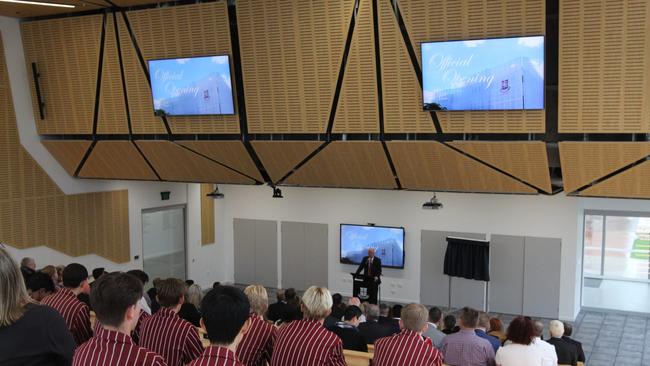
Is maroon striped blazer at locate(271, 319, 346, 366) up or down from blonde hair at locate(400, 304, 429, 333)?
down

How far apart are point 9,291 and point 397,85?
271 inches

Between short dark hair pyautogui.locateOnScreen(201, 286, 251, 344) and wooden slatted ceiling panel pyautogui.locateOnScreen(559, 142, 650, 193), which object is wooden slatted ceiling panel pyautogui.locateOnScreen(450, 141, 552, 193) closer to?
wooden slatted ceiling panel pyautogui.locateOnScreen(559, 142, 650, 193)

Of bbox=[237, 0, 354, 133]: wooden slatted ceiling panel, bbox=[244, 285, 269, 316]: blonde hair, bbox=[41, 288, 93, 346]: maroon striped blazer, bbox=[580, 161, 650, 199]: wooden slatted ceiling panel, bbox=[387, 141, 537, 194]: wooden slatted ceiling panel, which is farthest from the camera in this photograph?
bbox=[387, 141, 537, 194]: wooden slatted ceiling panel

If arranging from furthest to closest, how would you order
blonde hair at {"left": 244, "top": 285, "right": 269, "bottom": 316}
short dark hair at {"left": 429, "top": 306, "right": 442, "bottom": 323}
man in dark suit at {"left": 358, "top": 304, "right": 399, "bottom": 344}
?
short dark hair at {"left": 429, "top": 306, "right": 442, "bottom": 323} → man in dark suit at {"left": 358, "top": 304, "right": 399, "bottom": 344} → blonde hair at {"left": 244, "top": 285, "right": 269, "bottom": 316}

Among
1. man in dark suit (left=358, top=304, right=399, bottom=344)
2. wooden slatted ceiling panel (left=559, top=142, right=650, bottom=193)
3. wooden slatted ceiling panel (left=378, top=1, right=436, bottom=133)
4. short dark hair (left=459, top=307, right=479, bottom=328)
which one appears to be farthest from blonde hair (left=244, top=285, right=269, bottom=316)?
wooden slatted ceiling panel (left=559, top=142, right=650, bottom=193)

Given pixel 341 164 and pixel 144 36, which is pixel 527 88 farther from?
pixel 144 36

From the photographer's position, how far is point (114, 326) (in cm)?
268

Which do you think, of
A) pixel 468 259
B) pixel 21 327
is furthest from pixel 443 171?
pixel 21 327

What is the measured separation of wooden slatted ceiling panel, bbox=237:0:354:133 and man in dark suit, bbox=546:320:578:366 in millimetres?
4438

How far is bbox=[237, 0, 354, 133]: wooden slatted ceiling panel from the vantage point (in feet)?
28.3

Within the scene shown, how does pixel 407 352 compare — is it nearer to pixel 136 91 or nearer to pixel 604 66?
pixel 604 66

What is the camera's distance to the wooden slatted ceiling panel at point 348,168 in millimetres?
9594

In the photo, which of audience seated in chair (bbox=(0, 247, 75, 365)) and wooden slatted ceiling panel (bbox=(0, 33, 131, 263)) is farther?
wooden slatted ceiling panel (bbox=(0, 33, 131, 263))

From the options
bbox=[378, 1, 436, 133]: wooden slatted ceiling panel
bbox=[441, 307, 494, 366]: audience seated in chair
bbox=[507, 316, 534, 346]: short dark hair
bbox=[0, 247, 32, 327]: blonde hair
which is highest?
bbox=[378, 1, 436, 133]: wooden slatted ceiling panel
